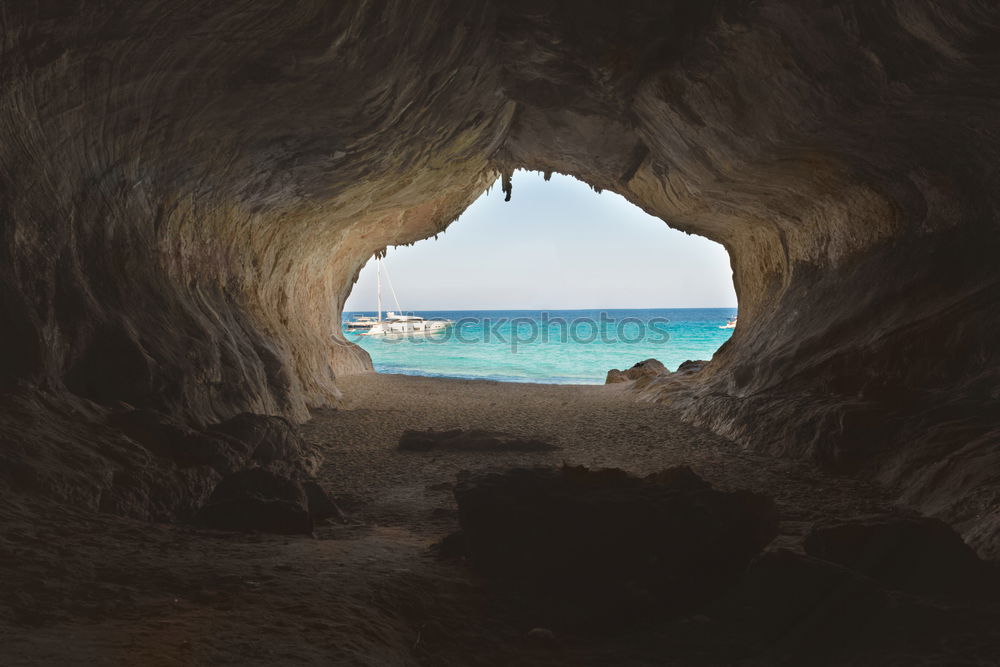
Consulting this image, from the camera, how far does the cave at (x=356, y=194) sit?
310 centimetres

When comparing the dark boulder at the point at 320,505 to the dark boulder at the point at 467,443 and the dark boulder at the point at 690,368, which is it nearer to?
the dark boulder at the point at 467,443

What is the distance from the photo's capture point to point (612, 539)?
3.74 m

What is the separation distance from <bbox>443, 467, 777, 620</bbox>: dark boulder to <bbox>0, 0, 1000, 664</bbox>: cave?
244 mm

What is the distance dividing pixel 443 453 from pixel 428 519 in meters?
3.05

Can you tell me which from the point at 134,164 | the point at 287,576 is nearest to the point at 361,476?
the point at 287,576

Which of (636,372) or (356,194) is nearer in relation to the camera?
(356,194)

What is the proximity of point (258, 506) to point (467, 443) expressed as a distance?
4375mm

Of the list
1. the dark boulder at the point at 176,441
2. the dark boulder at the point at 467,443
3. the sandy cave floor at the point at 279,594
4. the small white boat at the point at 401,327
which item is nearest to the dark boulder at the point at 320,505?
the sandy cave floor at the point at 279,594

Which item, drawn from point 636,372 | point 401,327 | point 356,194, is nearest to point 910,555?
point 356,194

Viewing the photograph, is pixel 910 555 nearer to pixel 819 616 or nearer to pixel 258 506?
pixel 819 616

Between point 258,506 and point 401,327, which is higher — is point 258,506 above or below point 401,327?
below

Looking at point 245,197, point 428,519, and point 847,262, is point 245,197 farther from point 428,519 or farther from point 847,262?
point 847,262

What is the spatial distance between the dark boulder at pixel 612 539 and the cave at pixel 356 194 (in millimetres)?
244

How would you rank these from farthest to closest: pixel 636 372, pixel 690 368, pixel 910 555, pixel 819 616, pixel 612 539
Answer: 1. pixel 636 372
2. pixel 690 368
3. pixel 612 539
4. pixel 910 555
5. pixel 819 616
